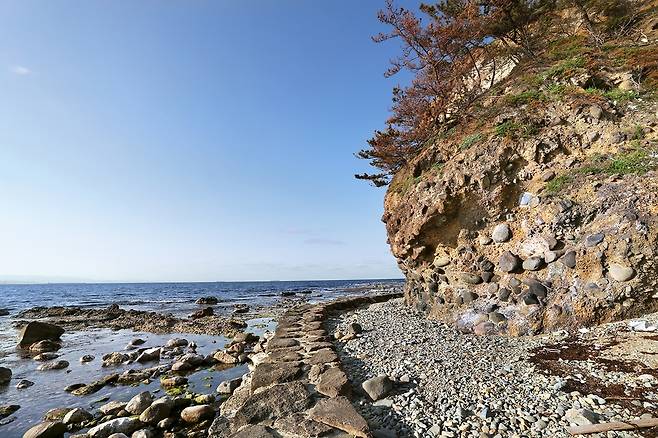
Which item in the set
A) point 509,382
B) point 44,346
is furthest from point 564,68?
point 44,346

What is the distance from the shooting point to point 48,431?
5.43m

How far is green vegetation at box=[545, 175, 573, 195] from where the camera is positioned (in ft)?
25.7

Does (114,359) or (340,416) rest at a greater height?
(340,416)

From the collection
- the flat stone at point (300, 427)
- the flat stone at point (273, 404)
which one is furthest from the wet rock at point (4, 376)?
the flat stone at point (300, 427)

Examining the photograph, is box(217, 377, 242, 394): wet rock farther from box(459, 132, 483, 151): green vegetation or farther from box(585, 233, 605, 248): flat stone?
box(459, 132, 483, 151): green vegetation

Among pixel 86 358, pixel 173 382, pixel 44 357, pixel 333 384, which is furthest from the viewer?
pixel 44 357

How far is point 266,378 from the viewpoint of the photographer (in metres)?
5.51

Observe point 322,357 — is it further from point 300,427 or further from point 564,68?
point 564,68

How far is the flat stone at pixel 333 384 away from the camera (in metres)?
4.73

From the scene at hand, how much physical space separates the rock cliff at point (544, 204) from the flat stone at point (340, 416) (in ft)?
15.1

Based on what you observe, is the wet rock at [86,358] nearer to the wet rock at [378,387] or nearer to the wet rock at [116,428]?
the wet rock at [116,428]

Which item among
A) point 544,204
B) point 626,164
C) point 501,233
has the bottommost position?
point 501,233

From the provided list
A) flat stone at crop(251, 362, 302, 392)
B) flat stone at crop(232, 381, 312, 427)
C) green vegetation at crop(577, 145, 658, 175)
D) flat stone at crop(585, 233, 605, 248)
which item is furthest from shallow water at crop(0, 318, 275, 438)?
green vegetation at crop(577, 145, 658, 175)

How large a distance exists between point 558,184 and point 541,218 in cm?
91
